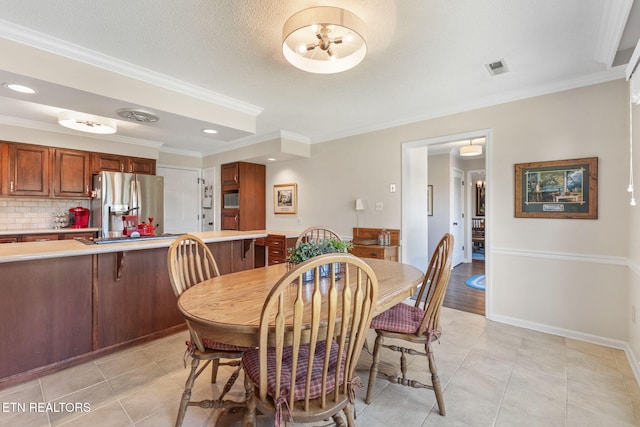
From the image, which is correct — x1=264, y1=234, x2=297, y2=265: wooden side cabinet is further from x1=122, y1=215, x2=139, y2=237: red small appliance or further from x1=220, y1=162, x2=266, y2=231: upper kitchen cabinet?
x1=122, y1=215, x2=139, y2=237: red small appliance

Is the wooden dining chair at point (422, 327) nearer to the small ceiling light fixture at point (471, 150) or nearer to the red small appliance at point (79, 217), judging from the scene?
the small ceiling light fixture at point (471, 150)

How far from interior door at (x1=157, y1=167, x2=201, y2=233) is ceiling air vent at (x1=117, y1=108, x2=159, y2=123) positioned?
9.73 feet

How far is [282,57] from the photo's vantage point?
2305 mm

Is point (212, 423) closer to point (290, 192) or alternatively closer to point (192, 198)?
point (290, 192)

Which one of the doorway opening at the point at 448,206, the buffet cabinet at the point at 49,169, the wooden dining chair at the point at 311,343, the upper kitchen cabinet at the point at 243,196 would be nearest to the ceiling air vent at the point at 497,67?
the doorway opening at the point at 448,206

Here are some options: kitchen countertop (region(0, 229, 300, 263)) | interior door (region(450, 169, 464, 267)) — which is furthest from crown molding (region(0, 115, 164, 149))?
interior door (region(450, 169, 464, 267))

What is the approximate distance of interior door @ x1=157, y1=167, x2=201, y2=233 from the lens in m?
5.66

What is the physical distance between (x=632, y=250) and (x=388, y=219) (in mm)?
2324

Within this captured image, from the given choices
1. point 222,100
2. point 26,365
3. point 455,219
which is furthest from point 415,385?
point 455,219

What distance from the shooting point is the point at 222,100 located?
312 centimetres

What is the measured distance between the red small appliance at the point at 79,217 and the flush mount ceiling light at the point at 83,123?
1.49 meters

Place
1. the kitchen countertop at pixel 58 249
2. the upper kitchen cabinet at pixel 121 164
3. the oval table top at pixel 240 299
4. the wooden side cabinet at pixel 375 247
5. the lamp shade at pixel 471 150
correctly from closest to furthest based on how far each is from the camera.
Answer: the oval table top at pixel 240 299 < the kitchen countertop at pixel 58 249 < the wooden side cabinet at pixel 375 247 < the upper kitchen cabinet at pixel 121 164 < the lamp shade at pixel 471 150

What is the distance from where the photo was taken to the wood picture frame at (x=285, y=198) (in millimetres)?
5198

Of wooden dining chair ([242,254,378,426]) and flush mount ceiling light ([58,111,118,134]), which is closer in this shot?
wooden dining chair ([242,254,378,426])
